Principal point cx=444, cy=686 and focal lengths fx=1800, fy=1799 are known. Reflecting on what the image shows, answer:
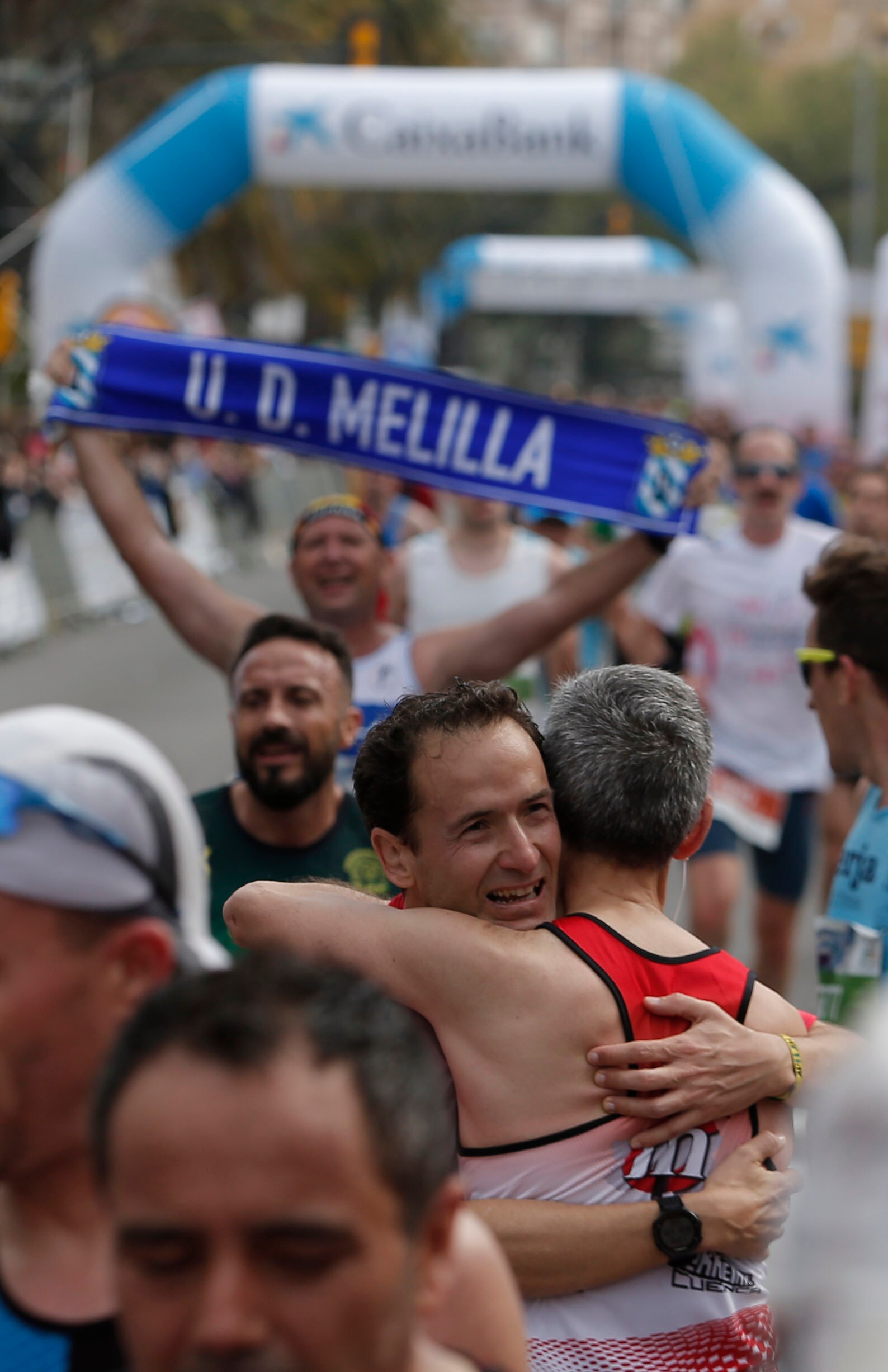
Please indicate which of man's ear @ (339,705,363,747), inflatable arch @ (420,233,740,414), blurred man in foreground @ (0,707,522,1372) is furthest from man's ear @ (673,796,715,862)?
inflatable arch @ (420,233,740,414)

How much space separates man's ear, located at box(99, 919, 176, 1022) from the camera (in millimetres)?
1640

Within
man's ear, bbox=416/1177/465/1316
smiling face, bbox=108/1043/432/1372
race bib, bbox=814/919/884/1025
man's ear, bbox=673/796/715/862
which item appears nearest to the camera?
smiling face, bbox=108/1043/432/1372

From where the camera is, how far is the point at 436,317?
47.5 meters

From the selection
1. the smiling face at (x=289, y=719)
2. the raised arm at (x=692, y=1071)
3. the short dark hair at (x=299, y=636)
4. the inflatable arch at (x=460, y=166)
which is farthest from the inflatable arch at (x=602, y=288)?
the raised arm at (x=692, y=1071)

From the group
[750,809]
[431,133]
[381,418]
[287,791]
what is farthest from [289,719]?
Answer: [431,133]

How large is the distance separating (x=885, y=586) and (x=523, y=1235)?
67.2 inches

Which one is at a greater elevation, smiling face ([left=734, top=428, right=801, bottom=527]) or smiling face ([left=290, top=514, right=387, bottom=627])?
smiling face ([left=734, top=428, right=801, bottom=527])

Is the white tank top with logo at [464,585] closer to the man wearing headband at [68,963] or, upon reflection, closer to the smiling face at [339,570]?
the smiling face at [339,570]

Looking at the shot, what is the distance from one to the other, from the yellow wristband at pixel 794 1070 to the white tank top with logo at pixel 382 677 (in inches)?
97.6

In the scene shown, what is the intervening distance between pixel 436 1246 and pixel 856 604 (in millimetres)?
2323

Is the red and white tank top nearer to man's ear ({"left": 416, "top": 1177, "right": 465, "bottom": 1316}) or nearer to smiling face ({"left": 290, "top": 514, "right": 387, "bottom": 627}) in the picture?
man's ear ({"left": 416, "top": 1177, "right": 465, "bottom": 1316})

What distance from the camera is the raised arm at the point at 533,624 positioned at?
4.57 m

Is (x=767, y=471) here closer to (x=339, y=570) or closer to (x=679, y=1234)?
(x=339, y=570)

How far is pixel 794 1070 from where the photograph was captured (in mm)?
2467
